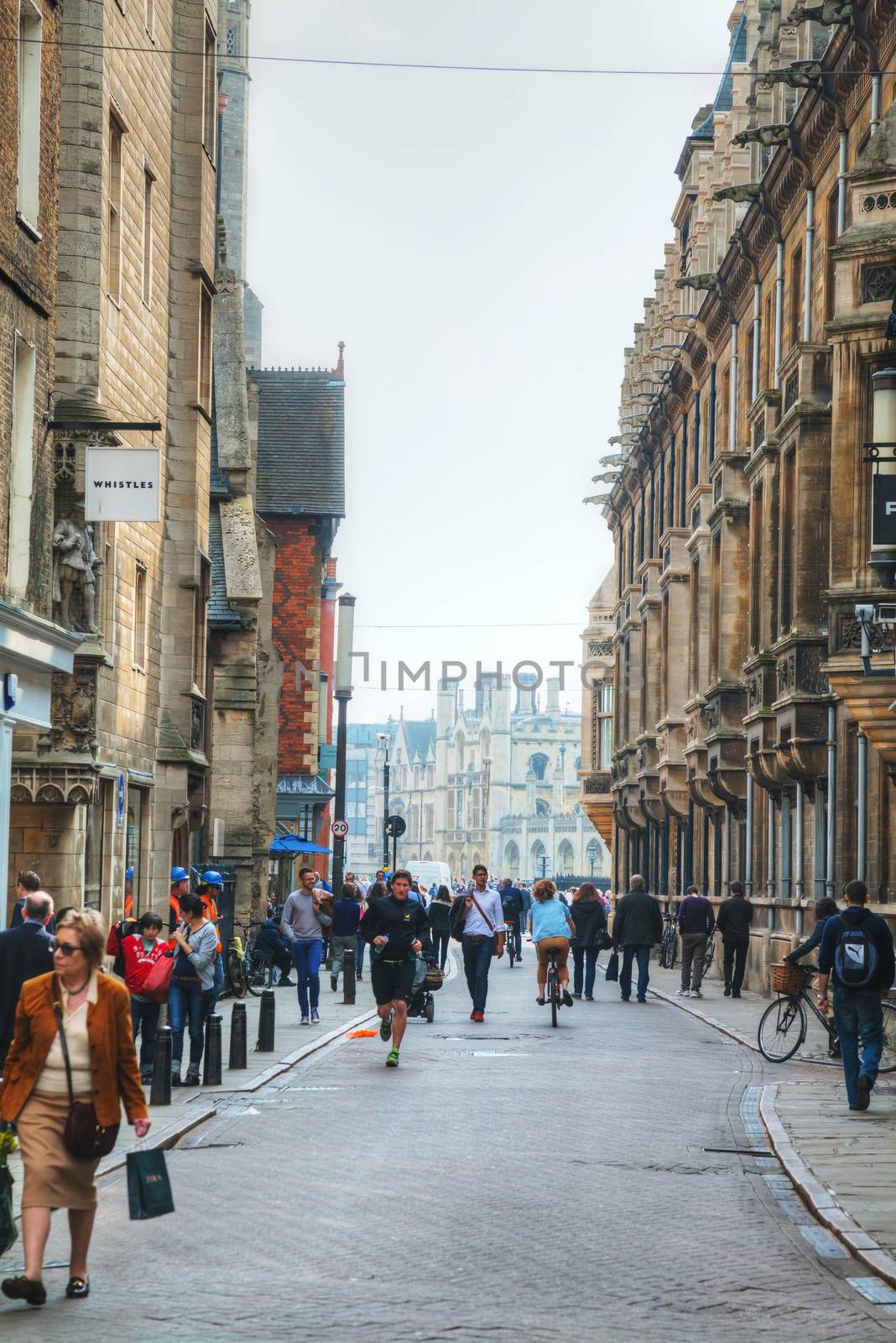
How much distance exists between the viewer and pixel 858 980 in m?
15.8

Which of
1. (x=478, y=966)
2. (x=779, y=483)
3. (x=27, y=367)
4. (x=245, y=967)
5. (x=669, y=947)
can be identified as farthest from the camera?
(x=669, y=947)

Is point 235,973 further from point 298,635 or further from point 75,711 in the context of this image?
point 298,635

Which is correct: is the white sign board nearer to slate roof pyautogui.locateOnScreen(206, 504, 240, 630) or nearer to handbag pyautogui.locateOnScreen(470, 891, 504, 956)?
handbag pyautogui.locateOnScreen(470, 891, 504, 956)

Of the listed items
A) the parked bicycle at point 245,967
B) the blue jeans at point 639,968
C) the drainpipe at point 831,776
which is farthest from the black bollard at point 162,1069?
the drainpipe at point 831,776

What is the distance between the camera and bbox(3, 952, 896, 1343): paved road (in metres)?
8.09

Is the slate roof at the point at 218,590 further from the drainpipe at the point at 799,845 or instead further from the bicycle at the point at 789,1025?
the bicycle at the point at 789,1025

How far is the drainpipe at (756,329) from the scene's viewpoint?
119 ft

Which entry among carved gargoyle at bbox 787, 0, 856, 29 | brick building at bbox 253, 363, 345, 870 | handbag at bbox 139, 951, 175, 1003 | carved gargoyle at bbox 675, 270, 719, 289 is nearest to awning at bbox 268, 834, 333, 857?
brick building at bbox 253, 363, 345, 870

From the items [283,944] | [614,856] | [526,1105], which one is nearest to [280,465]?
[614,856]

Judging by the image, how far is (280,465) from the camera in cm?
6103

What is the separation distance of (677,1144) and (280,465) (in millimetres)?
48554

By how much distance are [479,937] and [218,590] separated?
12.6 meters

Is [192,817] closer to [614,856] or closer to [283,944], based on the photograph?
[283,944]

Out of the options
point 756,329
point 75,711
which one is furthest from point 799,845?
point 75,711
